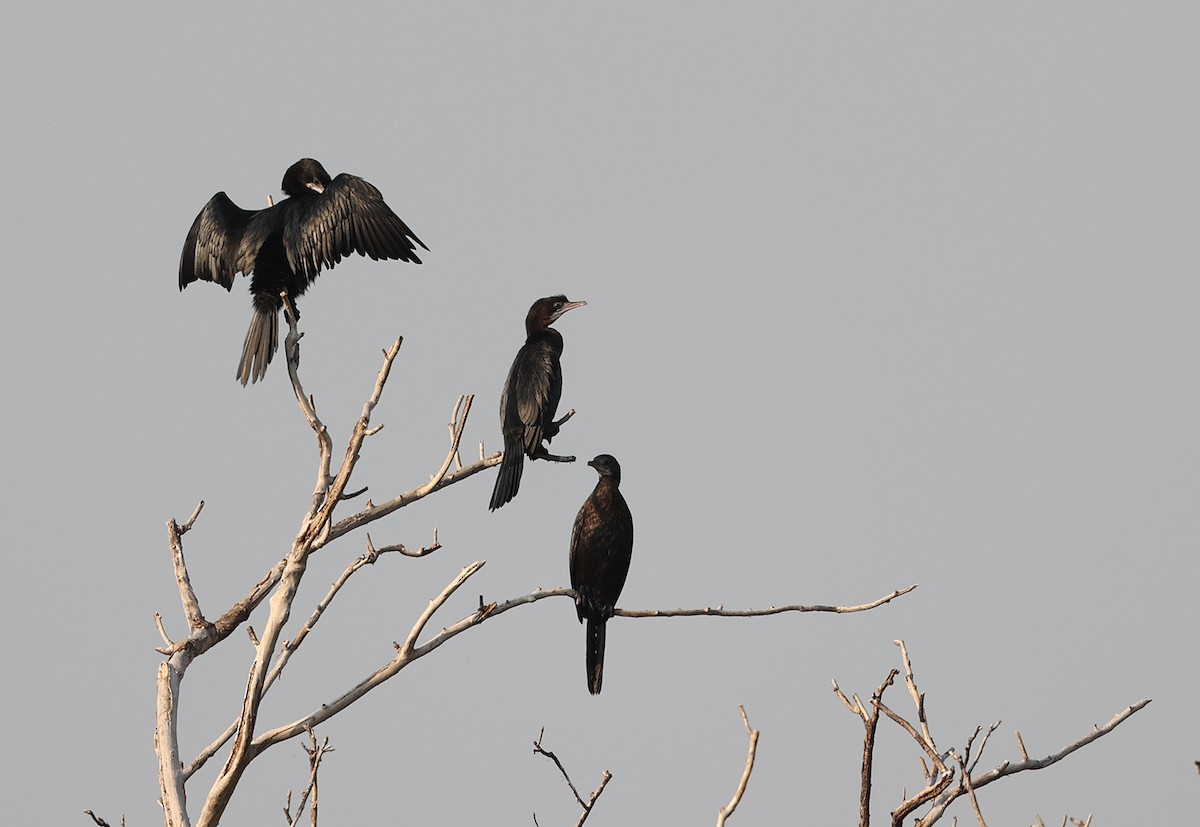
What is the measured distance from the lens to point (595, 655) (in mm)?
7984

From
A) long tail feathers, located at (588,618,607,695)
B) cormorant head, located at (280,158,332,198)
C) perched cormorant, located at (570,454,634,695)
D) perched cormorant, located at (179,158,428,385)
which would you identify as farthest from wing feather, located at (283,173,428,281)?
long tail feathers, located at (588,618,607,695)

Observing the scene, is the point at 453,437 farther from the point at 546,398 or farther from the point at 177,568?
the point at 546,398

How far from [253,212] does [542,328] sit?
74.4 inches

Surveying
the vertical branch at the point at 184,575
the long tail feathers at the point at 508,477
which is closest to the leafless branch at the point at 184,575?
the vertical branch at the point at 184,575

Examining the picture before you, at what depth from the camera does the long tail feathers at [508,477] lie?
7.83 metres

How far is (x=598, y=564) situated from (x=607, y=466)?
592 millimetres

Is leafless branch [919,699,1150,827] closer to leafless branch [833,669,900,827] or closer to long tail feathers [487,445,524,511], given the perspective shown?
leafless branch [833,669,900,827]

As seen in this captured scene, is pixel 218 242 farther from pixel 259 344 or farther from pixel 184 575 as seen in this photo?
pixel 184 575

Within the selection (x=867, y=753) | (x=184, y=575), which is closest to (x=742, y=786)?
(x=867, y=753)

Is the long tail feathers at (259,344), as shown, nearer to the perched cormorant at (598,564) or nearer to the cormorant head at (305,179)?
the cormorant head at (305,179)

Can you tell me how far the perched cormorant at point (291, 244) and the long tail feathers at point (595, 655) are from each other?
7.41 ft

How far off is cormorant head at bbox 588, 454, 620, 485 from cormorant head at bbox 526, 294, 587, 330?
1128 millimetres

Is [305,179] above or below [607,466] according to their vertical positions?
above

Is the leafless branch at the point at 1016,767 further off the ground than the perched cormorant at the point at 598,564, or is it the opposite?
the perched cormorant at the point at 598,564
